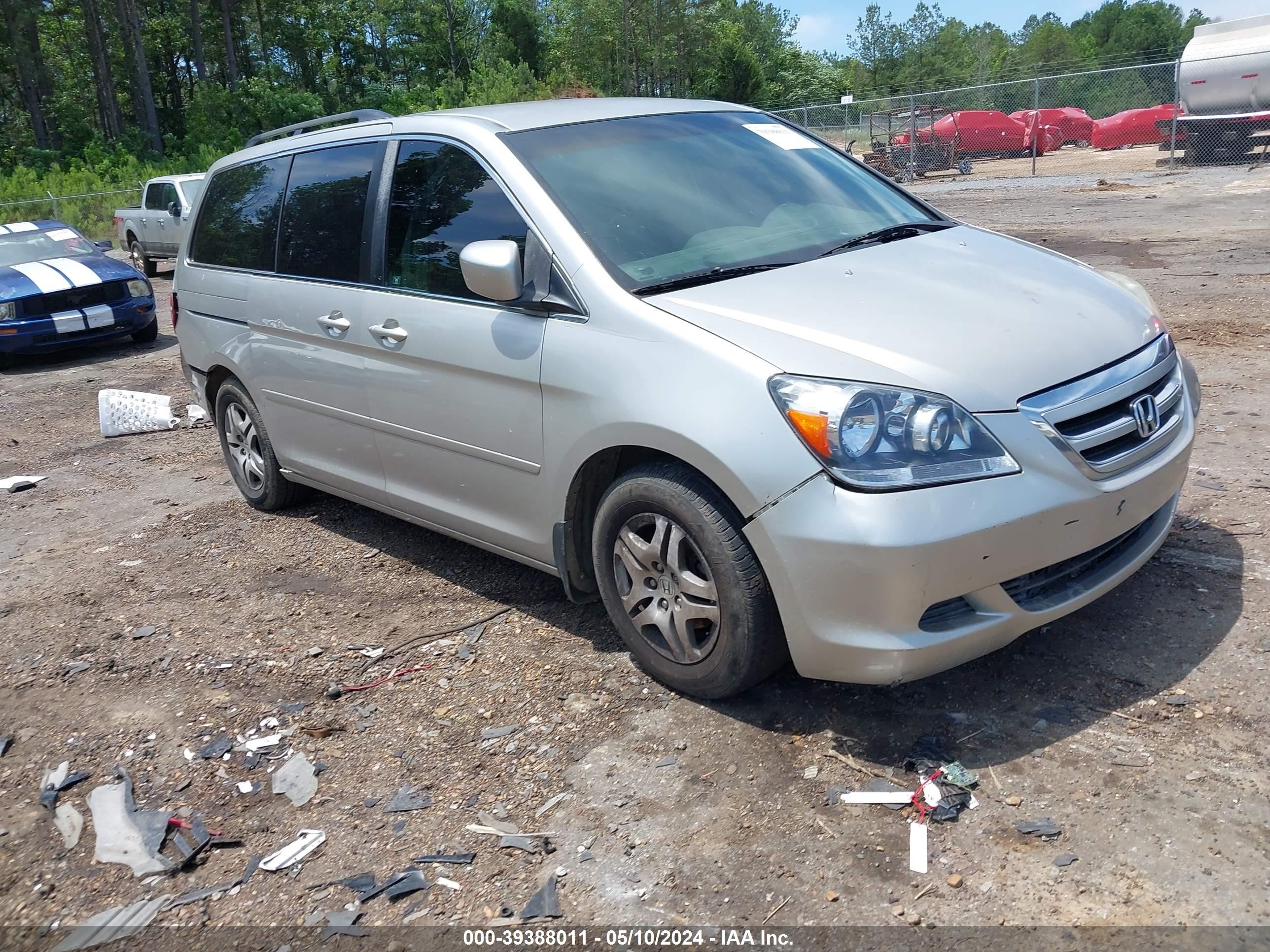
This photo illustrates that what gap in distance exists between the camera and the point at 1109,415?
3232 mm

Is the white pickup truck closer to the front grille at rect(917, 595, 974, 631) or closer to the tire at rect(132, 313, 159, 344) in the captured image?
the tire at rect(132, 313, 159, 344)

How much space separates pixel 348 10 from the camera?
59500 mm

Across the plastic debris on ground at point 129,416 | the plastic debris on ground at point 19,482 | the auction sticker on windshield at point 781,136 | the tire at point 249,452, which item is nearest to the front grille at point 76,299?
the plastic debris on ground at point 129,416

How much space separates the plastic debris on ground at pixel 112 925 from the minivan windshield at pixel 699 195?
2.27m

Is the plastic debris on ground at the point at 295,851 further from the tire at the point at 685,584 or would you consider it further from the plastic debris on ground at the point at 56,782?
the tire at the point at 685,584

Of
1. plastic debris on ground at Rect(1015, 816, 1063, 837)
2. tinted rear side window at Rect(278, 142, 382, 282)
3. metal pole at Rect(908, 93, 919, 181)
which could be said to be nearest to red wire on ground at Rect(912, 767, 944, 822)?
plastic debris on ground at Rect(1015, 816, 1063, 837)

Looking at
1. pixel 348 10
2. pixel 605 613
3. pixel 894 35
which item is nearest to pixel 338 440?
pixel 605 613

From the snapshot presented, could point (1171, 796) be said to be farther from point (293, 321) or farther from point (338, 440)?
point (293, 321)

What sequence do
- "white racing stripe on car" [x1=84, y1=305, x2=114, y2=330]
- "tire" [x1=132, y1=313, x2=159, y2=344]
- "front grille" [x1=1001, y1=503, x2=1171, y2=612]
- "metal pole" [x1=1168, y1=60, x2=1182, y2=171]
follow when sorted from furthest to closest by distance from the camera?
"metal pole" [x1=1168, y1=60, x2=1182, y2=171] → "tire" [x1=132, y1=313, x2=159, y2=344] → "white racing stripe on car" [x1=84, y1=305, x2=114, y2=330] → "front grille" [x1=1001, y1=503, x2=1171, y2=612]

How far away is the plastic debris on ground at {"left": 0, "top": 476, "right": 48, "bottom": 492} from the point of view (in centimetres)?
717

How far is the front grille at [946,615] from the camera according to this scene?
3.00 metres

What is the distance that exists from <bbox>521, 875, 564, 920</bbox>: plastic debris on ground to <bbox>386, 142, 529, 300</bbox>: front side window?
2.12m

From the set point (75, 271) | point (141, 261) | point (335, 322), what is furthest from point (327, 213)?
point (141, 261)

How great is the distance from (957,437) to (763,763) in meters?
1.11
